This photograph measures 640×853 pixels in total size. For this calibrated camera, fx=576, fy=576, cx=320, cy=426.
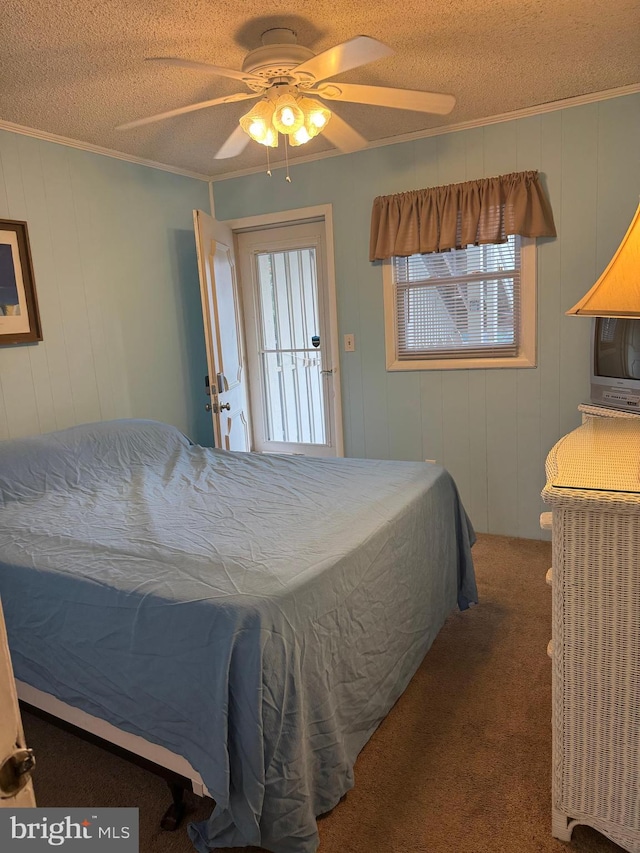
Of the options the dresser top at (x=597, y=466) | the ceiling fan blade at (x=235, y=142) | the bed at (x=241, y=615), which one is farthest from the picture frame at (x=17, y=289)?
the dresser top at (x=597, y=466)

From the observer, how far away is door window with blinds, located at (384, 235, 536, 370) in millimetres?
3314

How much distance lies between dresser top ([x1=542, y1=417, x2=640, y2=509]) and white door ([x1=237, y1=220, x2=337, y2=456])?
2.34 m

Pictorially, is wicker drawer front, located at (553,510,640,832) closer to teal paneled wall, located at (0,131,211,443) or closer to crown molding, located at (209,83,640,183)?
crown molding, located at (209,83,640,183)

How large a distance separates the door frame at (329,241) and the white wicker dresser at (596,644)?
2.49 metres

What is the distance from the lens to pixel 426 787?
1729mm

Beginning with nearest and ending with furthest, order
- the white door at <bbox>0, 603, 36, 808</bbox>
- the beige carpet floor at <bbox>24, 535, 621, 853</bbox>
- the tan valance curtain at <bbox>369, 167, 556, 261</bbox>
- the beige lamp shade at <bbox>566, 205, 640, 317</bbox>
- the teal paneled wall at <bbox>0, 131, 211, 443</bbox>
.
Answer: the white door at <bbox>0, 603, 36, 808</bbox> < the beige lamp shade at <bbox>566, 205, 640, 317</bbox> < the beige carpet floor at <bbox>24, 535, 621, 853</bbox> < the teal paneled wall at <bbox>0, 131, 211, 443</bbox> < the tan valance curtain at <bbox>369, 167, 556, 261</bbox>

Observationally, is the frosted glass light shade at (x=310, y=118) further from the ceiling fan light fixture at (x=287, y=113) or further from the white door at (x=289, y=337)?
the white door at (x=289, y=337)

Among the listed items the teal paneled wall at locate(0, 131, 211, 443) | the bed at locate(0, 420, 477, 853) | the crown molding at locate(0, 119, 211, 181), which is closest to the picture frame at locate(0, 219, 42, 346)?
the teal paneled wall at locate(0, 131, 211, 443)

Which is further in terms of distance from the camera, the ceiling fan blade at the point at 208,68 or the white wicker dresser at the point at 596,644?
the ceiling fan blade at the point at 208,68

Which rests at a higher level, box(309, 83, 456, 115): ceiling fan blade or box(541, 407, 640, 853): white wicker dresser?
box(309, 83, 456, 115): ceiling fan blade

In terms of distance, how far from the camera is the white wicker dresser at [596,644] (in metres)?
1.32

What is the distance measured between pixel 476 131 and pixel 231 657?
3.10 metres

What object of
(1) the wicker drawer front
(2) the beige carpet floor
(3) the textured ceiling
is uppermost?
(3) the textured ceiling

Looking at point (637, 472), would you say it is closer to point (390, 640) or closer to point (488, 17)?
point (390, 640)
